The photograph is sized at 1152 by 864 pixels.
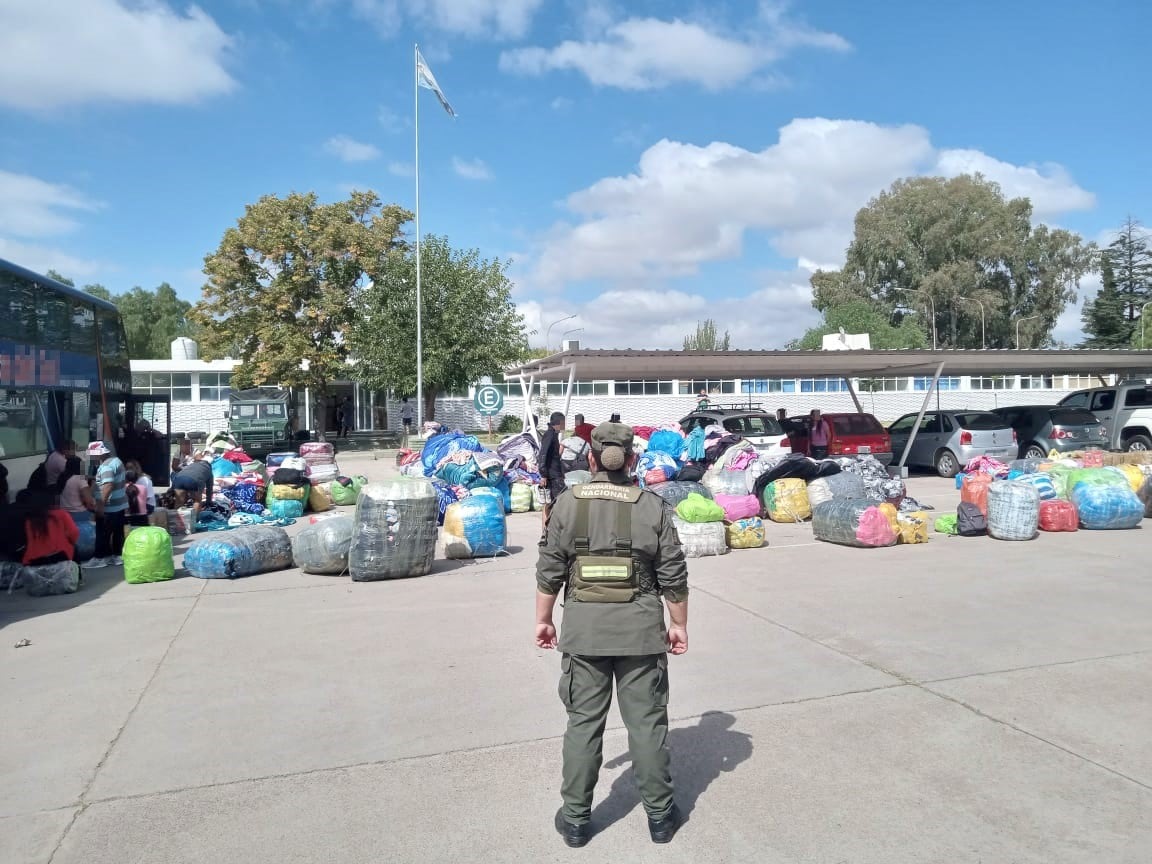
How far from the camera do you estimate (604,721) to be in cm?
369

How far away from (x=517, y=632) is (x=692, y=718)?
2398mm

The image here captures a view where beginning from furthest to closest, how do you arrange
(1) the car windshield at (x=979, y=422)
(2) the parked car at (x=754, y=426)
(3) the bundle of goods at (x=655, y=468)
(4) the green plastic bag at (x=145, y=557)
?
(1) the car windshield at (x=979, y=422)
(2) the parked car at (x=754, y=426)
(3) the bundle of goods at (x=655, y=468)
(4) the green plastic bag at (x=145, y=557)

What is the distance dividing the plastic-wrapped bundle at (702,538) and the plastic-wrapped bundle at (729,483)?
8.78 ft

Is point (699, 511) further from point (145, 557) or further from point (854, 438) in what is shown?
point (854, 438)

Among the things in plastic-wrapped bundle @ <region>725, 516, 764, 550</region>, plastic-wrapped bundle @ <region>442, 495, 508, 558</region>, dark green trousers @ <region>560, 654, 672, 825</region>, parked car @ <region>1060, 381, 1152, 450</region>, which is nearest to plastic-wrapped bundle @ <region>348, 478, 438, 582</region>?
plastic-wrapped bundle @ <region>442, 495, 508, 558</region>

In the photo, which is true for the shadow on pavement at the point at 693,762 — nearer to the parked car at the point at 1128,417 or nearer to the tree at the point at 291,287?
the parked car at the point at 1128,417

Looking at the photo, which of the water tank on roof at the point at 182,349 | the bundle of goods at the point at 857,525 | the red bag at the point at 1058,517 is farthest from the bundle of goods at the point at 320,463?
the water tank on roof at the point at 182,349

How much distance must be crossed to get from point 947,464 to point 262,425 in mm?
21651

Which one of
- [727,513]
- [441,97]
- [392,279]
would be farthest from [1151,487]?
[392,279]

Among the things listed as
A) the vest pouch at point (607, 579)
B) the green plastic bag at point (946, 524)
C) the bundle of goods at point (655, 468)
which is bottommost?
the green plastic bag at point (946, 524)

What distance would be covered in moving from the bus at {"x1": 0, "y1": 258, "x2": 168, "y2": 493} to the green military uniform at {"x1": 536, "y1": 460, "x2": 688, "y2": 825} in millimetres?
8372

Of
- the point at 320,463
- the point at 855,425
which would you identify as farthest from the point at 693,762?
the point at 855,425

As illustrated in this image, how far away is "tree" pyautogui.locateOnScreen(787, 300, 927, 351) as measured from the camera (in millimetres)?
55719

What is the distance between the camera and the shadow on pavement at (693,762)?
4.04m
